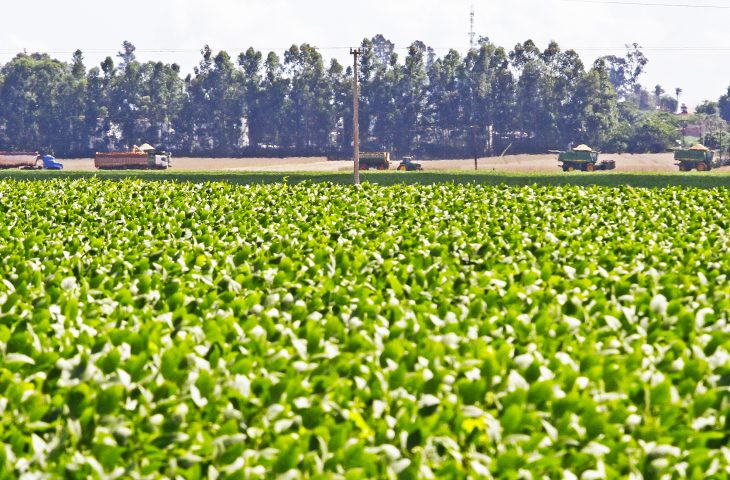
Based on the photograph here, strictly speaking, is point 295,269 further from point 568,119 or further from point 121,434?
point 568,119

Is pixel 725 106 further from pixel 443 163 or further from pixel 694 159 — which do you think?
pixel 694 159

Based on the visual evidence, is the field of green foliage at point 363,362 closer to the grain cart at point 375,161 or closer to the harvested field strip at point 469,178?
the harvested field strip at point 469,178

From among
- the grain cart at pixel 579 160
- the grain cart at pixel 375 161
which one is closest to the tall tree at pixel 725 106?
the grain cart at pixel 579 160

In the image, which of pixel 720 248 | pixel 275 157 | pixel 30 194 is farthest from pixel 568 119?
pixel 720 248

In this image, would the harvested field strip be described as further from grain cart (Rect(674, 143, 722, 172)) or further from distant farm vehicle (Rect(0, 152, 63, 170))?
grain cart (Rect(674, 143, 722, 172))

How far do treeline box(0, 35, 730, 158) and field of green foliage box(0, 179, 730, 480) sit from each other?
11321cm

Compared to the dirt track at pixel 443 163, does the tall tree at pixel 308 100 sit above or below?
above

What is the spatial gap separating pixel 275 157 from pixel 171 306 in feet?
375

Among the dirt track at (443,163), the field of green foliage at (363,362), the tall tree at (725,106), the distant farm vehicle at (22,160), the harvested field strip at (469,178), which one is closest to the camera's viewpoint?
the field of green foliage at (363,362)

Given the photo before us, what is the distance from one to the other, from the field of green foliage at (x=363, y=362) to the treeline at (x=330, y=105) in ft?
371

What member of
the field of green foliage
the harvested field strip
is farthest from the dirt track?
the field of green foliage

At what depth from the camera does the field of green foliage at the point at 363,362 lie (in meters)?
5.17

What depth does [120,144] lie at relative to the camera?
13275cm

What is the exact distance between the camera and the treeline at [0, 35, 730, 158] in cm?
12481
